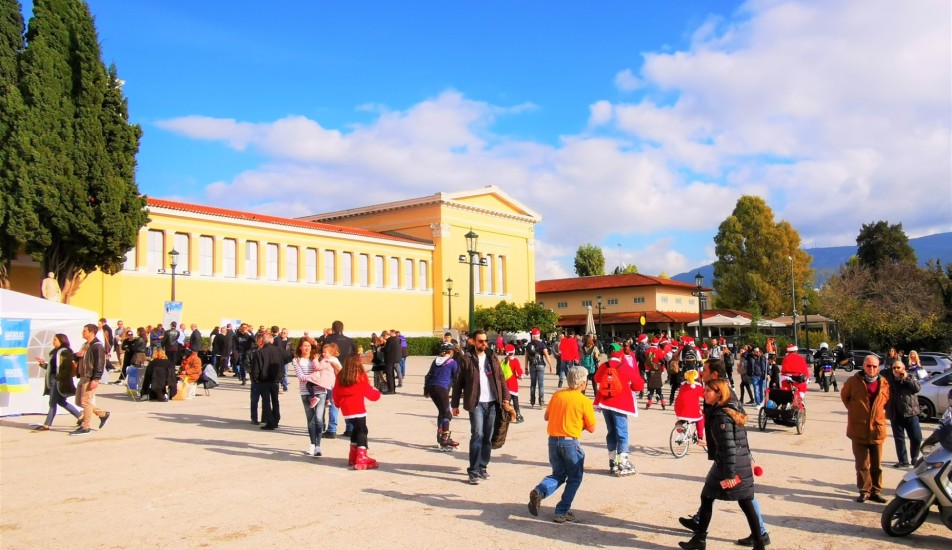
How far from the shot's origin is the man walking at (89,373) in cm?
1273

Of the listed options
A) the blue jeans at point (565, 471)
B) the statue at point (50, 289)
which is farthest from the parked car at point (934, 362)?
the statue at point (50, 289)

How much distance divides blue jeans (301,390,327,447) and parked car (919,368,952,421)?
13.7 meters

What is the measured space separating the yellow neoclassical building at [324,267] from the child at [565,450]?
31.6 meters

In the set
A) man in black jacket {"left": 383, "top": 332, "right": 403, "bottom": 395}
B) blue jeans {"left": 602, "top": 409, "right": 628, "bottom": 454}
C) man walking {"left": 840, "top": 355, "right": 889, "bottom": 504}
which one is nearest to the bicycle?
blue jeans {"left": 602, "top": 409, "right": 628, "bottom": 454}

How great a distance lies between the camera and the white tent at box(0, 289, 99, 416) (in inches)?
597

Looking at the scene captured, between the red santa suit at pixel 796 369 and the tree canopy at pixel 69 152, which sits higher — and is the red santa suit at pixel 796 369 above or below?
below

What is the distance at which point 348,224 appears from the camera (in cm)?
6175

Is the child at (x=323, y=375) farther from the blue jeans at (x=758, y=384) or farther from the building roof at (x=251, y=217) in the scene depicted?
the building roof at (x=251, y=217)

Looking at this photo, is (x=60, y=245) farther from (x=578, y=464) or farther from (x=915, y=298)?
(x=915, y=298)

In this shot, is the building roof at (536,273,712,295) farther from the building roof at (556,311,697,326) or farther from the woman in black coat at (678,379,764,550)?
the woman in black coat at (678,379,764,550)

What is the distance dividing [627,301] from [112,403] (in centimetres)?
5735

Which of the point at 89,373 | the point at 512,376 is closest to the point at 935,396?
the point at 512,376

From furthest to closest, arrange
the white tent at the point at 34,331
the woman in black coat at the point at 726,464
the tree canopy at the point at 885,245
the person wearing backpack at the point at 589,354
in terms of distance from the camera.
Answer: the tree canopy at the point at 885,245
the person wearing backpack at the point at 589,354
the white tent at the point at 34,331
the woman in black coat at the point at 726,464

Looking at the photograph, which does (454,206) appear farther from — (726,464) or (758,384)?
(726,464)
